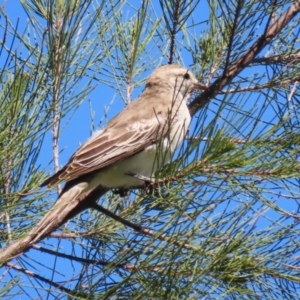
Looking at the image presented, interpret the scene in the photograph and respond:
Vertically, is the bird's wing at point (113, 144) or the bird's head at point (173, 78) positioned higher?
the bird's head at point (173, 78)

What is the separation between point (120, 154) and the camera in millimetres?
3682

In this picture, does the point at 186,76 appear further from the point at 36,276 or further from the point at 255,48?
the point at 36,276

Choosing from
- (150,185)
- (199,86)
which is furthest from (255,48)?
(150,185)

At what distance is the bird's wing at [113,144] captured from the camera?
344 centimetres

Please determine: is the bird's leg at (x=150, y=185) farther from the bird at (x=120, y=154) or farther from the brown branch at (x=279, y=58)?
the brown branch at (x=279, y=58)

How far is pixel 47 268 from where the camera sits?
9.71ft

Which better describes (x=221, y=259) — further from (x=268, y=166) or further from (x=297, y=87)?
(x=297, y=87)

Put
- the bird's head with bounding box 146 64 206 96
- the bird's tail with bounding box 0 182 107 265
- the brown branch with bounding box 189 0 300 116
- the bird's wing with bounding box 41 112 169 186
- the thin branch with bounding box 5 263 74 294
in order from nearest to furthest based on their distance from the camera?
1. the bird's tail with bounding box 0 182 107 265
2. the thin branch with bounding box 5 263 74 294
3. the brown branch with bounding box 189 0 300 116
4. the bird's wing with bounding box 41 112 169 186
5. the bird's head with bounding box 146 64 206 96

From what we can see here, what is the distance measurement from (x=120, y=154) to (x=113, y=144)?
100 mm

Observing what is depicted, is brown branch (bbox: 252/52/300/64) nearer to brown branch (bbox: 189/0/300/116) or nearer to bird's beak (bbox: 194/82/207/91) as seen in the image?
brown branch (bbox: 189/0/300/116)

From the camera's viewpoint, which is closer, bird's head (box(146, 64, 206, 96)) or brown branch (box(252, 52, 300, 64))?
brown branch (box(252, 52, 300, 64))

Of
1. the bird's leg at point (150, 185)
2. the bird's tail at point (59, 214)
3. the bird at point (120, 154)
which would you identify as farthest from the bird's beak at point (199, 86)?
the bird's tail at point (59, 214)

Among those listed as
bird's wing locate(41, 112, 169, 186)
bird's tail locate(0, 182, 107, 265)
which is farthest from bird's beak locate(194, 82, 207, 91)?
bird's tail locate(0, 182, 107, 265)

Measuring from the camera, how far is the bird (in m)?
3.17
